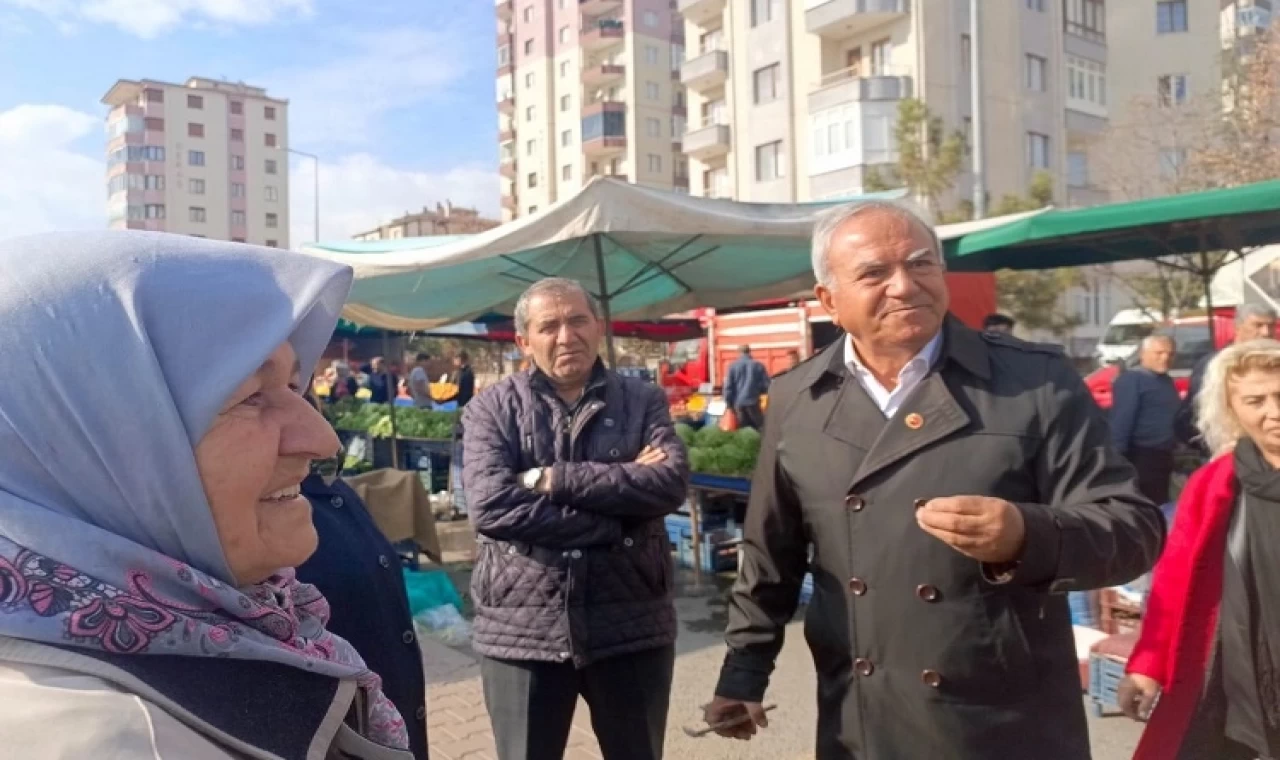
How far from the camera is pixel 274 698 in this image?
3.38 ft

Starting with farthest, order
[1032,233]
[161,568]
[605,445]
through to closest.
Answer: [1032,233], [605,445], [161,568]

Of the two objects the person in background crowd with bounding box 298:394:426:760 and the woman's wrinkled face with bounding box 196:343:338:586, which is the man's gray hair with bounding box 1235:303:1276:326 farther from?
the woman's wrinkled face with bounding box 196:343:338:586

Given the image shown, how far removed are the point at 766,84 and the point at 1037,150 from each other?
396 inches

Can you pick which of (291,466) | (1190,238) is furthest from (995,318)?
(291,466)

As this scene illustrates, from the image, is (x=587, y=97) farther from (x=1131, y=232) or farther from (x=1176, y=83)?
(x=1131, y=232)

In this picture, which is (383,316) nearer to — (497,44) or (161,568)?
(161,568)

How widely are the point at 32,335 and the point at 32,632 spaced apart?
29 centimetres

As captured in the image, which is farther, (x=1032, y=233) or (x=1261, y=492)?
(x=1032, y=233)

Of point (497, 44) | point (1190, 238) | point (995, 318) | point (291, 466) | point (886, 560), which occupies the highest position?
point (497, 44)

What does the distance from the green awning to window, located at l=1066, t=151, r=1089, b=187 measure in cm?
2873

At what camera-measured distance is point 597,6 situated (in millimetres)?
57656

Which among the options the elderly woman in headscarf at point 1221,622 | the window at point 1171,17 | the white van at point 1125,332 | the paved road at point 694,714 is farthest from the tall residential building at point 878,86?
the elderly woman in headscarf at point 1221,622

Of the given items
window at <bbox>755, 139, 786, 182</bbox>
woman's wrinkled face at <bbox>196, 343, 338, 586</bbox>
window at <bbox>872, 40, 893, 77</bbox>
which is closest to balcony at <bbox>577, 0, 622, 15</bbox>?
window at <bbox>755, 139, 786, 182</bbox>

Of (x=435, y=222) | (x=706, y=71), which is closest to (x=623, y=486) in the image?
(x=706, y=71)
